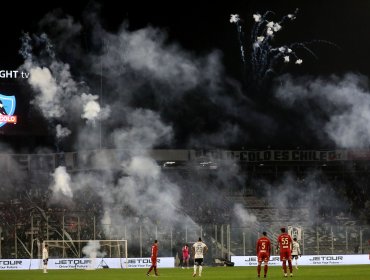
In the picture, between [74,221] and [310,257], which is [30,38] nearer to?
[74,221]

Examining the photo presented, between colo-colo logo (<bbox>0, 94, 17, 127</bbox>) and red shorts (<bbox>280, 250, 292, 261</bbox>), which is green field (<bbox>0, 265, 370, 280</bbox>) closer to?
red shorts (<bbox>280, 250, 292, 261</bbox>)

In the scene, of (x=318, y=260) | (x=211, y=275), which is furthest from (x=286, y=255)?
(x=318, y=260)

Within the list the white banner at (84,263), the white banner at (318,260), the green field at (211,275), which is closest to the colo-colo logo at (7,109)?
the white banner at (84,263)

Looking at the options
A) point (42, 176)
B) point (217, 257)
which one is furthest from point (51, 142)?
point (217, 257)

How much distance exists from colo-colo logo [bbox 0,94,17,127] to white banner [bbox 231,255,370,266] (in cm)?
2055

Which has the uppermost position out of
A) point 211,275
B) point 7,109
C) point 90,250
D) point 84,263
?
point 7,109

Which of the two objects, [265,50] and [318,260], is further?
[265,50]

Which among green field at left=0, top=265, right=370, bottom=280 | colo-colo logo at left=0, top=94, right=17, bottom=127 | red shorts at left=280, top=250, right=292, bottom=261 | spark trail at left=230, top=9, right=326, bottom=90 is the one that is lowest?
green field at left=0, top=265, right=370, bottom=280

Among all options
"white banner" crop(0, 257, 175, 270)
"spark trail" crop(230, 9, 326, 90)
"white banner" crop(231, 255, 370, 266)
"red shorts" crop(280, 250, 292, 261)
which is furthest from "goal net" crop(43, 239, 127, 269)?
"red shorts" crop(280, 250, 292, 261)

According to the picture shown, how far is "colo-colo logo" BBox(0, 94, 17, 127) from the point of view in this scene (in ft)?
204

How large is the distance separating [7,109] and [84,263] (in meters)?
15.3

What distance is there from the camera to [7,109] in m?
62.5

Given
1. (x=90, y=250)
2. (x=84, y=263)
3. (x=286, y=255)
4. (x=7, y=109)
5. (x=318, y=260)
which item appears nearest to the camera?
(x=286, y=255)

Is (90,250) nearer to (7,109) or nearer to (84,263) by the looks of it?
(84,263)
